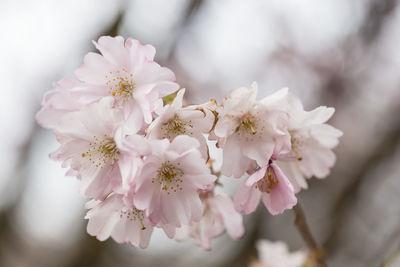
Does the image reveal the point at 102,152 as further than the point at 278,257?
No

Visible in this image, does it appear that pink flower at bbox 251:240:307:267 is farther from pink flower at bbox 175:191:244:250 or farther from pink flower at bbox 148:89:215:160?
pink flower at bbox 148:89:215:160

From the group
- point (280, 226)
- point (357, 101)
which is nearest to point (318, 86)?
point (357, 101)

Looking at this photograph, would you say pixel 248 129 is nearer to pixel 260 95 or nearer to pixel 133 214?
pixel 133 214

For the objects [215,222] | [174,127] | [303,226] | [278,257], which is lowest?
[278,257]

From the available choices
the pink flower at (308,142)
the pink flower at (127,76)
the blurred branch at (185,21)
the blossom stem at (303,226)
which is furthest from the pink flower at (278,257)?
the blurred branch at (185,21)

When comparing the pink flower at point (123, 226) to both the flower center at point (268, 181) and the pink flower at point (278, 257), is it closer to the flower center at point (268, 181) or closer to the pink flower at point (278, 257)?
the flower center at point (268, 181)

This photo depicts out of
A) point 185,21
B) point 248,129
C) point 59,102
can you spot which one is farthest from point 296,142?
point 185,21

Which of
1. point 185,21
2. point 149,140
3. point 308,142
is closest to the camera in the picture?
point 149,140

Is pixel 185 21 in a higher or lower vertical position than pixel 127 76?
lower

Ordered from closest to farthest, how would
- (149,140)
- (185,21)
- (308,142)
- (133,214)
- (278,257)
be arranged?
(149,140) < (133,214) < (308,142) < (278,257) < (185,21)
